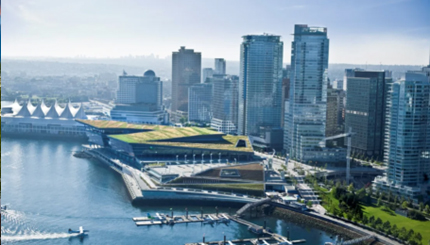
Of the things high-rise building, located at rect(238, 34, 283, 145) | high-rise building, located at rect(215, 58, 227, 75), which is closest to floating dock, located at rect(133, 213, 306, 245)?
high-rise building, located at rect(238, 34, 283, 145)

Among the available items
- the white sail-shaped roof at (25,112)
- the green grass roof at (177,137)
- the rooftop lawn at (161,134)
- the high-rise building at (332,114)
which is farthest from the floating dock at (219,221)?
the white sail-shaped roof at (25,112)

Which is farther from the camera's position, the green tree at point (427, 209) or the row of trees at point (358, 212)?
the green tree at point (427, 209)

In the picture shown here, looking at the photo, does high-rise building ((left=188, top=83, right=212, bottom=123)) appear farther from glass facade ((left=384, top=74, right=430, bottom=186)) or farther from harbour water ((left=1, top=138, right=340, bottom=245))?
glass facade ((left=384, top=74, right=430, bottom=186))

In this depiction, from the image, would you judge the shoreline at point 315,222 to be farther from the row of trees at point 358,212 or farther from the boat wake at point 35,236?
the boat wake at point 35,236

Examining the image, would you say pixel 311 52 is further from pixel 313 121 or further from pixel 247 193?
pixel 247 193

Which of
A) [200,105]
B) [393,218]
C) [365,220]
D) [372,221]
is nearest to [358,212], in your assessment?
[365,220]

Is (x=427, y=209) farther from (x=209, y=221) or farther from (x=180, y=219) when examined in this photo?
(x=180, y=219)

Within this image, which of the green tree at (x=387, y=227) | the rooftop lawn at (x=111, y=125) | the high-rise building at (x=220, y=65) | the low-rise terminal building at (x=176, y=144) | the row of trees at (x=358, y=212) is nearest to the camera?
the row of trees at (x=358, y=212)
